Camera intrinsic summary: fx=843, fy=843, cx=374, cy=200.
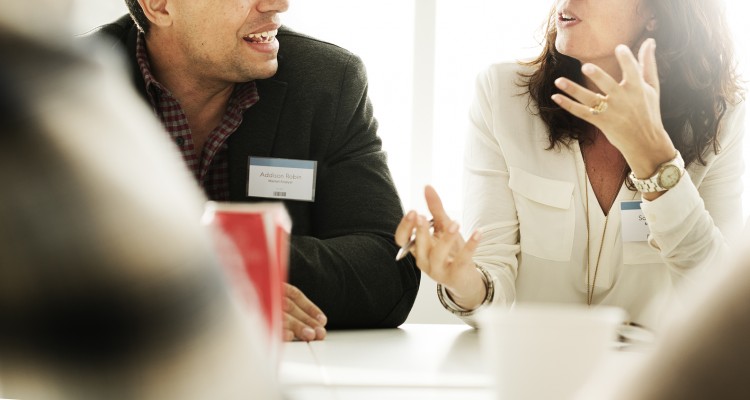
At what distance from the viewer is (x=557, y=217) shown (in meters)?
2.00

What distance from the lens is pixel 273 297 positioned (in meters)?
0.76

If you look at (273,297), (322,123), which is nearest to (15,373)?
(273,297)

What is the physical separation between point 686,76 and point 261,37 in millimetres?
1048

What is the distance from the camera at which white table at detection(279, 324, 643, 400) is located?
97 centimetres

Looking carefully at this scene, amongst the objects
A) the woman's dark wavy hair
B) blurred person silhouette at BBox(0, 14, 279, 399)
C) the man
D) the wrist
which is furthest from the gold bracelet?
blurred person silhouette at BBox(0, 14, 279, 399)

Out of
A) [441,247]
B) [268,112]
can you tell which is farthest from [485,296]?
[268,112]

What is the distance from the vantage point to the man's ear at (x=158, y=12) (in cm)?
213

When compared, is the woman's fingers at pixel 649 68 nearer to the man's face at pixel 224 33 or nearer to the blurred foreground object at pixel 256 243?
the man's face at pixel 224 33

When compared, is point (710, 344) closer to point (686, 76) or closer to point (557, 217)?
point (557, 217)

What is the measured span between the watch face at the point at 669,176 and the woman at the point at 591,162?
165 millimetres

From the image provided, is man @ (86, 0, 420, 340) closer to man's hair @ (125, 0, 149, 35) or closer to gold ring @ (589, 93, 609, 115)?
man's hair @ (125, 0, 149, 35)

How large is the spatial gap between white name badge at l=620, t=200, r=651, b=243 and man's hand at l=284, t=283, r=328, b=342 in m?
0.85

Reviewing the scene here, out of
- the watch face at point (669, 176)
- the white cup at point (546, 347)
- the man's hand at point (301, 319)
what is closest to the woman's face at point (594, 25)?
the watch face at point (669, 176)

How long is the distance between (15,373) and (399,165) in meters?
3.54
